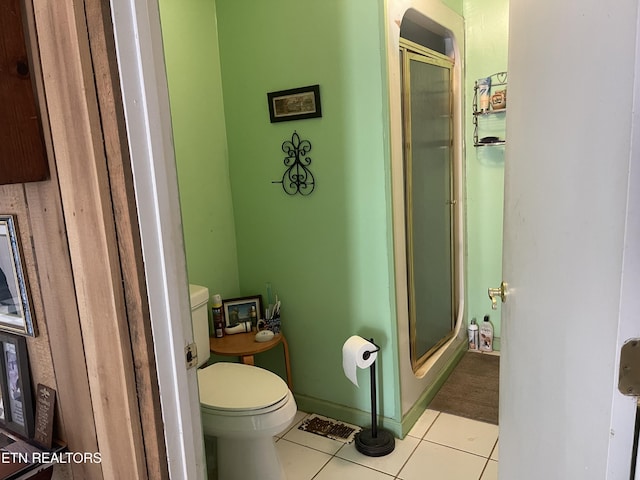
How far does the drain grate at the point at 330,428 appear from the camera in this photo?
2.27 metres

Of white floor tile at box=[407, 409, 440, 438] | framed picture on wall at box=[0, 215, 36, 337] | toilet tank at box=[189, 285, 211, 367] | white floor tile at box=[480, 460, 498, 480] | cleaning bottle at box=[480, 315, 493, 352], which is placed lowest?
white floor tile at box=[407, 409, 440, 438]

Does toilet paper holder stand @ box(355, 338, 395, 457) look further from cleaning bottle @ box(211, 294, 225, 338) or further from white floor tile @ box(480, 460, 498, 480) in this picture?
cleaning bottle @ box(211, 294, 225, 338)

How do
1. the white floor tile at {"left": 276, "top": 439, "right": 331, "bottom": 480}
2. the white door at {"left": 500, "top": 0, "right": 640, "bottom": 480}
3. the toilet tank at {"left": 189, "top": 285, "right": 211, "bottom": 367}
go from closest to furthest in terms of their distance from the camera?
the white door at {"left": 500, "top": 0, "right": 640, "bottom": 480} → the toilet tank at {"left": 189, "top": 285, "right": 211, "bottom": 367} → the white floor tile at {"left": 276, "top": 439, "right": 331, "bottom": 480}

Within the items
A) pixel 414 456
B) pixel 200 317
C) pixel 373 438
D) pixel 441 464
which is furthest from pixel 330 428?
pixel 200 317

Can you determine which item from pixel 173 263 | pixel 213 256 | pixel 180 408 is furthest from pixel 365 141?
pixel 180 408

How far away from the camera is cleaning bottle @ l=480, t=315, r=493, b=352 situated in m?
3.07

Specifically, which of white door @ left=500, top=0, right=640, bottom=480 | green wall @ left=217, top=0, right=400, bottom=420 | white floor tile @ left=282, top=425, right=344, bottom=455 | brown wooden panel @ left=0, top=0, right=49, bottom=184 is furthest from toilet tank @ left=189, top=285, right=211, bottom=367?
white door @ left=500, top=0, right=640, bottom=480

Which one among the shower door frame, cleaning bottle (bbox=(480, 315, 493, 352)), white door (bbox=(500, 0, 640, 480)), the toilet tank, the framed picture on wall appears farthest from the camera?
cleaning bottle (bbox=(480, 315, 493, 352))

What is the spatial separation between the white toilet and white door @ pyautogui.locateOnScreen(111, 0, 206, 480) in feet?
2.13

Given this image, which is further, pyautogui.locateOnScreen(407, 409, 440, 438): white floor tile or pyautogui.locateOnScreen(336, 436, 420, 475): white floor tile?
pyautogui.locateOnScreen(407, 409, 440, 438): white floor tile

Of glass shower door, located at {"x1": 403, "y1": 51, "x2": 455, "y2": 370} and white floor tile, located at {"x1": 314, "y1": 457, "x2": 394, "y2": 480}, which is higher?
glass shower door, located at {"x1": 403, "y1": 51, "x2": 455, "y2": 370}

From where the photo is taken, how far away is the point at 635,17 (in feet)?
1.86

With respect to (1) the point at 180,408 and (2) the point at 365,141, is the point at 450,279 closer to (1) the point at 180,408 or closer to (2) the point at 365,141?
(2) the point at 365,141

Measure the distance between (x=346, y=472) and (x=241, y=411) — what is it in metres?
0.61
